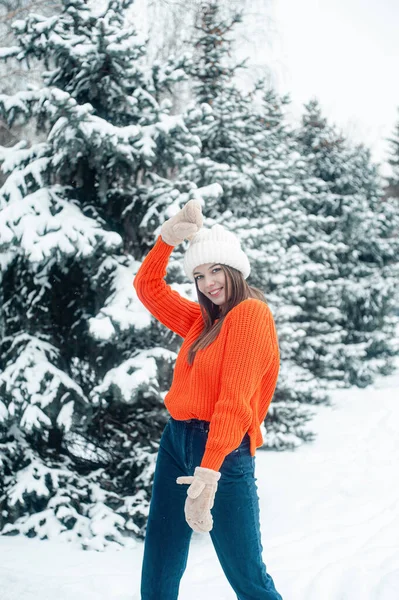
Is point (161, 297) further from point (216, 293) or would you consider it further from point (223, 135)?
point (223, 135)

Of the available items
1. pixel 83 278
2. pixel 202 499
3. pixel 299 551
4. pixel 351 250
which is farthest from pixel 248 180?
pixel 202 499

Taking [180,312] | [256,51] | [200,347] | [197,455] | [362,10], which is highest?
[362,10]

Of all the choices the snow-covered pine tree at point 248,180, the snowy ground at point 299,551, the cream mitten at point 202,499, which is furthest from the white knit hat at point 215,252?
the snow-covered pine tree at point 248,180

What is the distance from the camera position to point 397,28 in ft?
57.0

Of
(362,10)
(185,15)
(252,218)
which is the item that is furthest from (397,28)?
(252,218)

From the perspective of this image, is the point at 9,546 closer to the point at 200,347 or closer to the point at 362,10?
the point at 200,347

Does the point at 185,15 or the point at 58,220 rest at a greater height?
the point at 185,15

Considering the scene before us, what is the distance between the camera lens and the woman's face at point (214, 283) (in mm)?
2002

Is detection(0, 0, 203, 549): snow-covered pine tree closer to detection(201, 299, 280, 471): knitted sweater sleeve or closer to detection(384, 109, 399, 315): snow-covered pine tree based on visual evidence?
detection(201, 299, 280, 471): knitted sweater sleeve

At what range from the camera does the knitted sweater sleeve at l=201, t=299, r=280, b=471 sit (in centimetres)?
164

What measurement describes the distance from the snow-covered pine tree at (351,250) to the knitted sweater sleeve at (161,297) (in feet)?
24.2

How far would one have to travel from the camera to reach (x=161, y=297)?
7.54ft

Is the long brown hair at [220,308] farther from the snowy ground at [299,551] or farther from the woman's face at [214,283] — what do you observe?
the snowy ground at [299,551]

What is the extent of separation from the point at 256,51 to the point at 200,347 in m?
11.9
